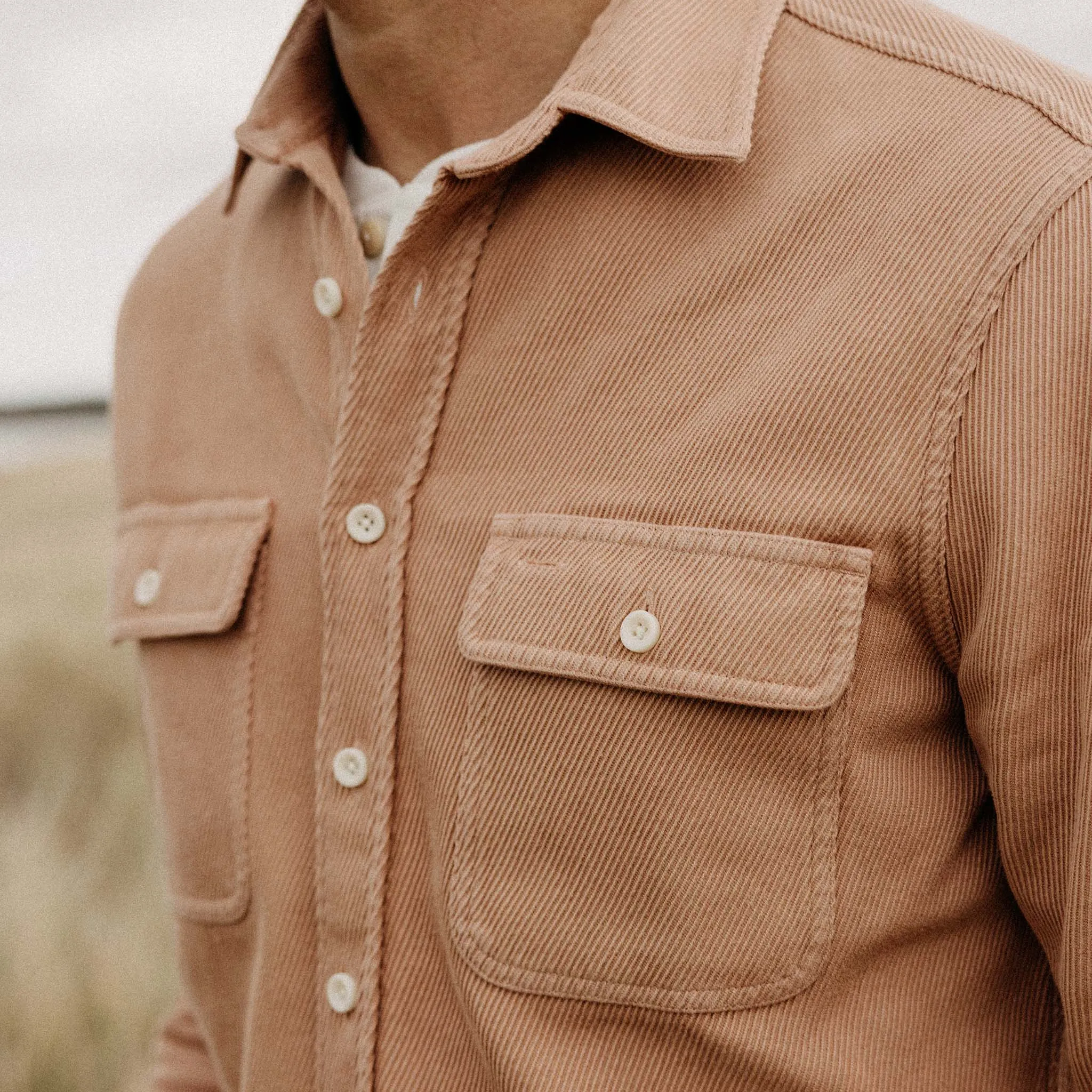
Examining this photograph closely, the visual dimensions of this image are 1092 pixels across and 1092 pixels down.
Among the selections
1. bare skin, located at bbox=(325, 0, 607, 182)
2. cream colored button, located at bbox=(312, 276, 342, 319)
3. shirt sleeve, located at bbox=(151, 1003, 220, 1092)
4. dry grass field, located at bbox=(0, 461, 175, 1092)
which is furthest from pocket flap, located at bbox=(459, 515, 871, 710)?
dry grass field, located at bbox=(0, 461, 175, 1092)

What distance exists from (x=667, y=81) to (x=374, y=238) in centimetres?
37

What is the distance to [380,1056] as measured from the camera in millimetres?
1169

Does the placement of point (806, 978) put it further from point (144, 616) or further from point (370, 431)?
point (144, 616)

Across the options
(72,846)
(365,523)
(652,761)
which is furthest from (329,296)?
(72,846)

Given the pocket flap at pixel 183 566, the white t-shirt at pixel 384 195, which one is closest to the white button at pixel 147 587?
the pocket flap at pixel 183 566

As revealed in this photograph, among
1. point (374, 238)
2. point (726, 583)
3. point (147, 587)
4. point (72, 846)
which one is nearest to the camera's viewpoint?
point (726, 583)

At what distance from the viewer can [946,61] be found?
1.06 metres

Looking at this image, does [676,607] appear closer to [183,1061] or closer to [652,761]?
[652,761]

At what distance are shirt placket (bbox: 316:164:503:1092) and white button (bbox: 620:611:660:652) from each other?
8.9 inches

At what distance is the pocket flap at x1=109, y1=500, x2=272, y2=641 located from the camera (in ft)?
4.42

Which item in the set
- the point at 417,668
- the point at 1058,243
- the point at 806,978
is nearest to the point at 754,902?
the point at 806,978

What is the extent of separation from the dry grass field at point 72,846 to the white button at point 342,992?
2.36m

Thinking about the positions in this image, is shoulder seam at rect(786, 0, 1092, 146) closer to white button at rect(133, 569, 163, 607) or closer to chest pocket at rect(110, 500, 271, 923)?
chest pocket at rect(110, 500, 271, 923)

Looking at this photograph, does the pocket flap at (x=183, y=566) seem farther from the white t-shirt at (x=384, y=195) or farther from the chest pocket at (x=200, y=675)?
the white t-shirt at (x=384, y=195)
